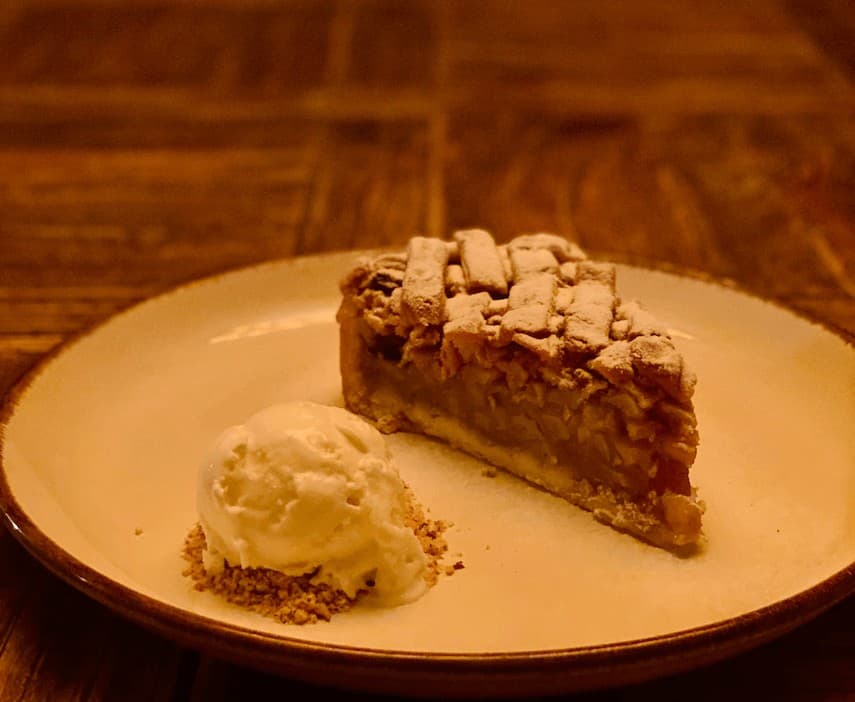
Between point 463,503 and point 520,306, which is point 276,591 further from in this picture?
point 520,306

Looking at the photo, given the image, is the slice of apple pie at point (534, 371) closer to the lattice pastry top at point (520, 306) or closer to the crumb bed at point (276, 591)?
the lattice pastry top at point (520, 306)

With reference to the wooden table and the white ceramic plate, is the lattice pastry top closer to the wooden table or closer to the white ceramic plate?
the white ceramic plate

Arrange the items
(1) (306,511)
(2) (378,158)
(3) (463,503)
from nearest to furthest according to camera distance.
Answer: (1) (306,511) < (3) (463,503) < (2) (378,158)

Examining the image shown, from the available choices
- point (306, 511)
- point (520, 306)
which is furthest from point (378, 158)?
point (306, 511)

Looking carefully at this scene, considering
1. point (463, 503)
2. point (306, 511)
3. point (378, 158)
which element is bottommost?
point (378, 158)

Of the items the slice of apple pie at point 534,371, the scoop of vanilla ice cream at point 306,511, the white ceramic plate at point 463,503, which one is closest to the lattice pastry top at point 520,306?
the slice of apple pie at point 534,371

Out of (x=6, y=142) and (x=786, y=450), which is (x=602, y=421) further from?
(x=6, y=142)
